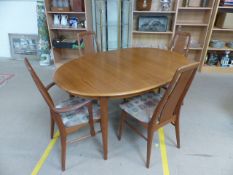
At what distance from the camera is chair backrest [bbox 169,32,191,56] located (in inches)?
97.0

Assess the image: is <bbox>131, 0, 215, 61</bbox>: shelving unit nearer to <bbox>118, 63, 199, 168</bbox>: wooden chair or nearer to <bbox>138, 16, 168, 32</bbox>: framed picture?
<bbox>138, 16, 168, 32</bbox>: framed picture

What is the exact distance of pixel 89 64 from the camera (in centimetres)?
193

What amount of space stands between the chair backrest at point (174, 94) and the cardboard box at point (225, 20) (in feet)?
7.77

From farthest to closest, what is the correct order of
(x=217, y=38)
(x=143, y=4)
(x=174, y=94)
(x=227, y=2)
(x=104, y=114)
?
(x=217, y=38) → (x=143, y=4) → (x=227, y=2) → (x=104, y=114) → (x=174, y=94)

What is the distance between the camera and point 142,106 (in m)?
1.73

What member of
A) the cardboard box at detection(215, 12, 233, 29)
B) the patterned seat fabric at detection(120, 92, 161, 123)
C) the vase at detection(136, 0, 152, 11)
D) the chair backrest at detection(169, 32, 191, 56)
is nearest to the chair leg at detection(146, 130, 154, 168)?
the patterned seat fabric at detection(120, 92, 161, 123)

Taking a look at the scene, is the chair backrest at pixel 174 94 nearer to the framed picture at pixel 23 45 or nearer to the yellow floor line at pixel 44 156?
the yellow floor line at pixel 44 156

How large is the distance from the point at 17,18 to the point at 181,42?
3.38m

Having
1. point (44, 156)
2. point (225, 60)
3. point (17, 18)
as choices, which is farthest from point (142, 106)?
point (17, 18)

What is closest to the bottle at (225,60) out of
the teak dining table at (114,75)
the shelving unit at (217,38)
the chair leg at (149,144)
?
the shelving unit at (217,38)

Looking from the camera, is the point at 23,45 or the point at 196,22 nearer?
the point at 196,22

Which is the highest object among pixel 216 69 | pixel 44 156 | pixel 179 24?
pixel 179 24

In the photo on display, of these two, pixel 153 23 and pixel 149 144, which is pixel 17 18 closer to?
pixel 153 23

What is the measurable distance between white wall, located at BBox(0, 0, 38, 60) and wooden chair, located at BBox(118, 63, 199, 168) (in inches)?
126
